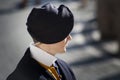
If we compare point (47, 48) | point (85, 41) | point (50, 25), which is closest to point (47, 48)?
point (47, 48)

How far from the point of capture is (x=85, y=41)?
26.8ft

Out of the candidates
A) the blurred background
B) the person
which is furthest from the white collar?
the blurred background

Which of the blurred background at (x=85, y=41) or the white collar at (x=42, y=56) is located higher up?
the white collar at (x=42, y=56)

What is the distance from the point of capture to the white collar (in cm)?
237

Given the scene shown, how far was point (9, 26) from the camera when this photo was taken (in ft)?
29.2

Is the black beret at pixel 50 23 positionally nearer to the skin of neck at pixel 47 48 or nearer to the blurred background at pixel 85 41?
the skin of neck at pixel 47 48

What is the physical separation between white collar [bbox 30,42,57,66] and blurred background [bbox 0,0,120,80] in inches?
156

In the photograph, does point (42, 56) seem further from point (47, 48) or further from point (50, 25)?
point (50, 25)

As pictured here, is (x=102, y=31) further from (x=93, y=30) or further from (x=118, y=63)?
(x=118, y=63)

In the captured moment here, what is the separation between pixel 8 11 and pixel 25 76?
7911 mm

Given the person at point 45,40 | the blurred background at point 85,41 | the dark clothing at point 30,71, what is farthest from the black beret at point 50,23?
the blurred background at point 85,41

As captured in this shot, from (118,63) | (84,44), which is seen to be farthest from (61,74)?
(84,44)

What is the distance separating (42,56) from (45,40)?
0.28 ft

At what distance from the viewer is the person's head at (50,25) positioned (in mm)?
2320
